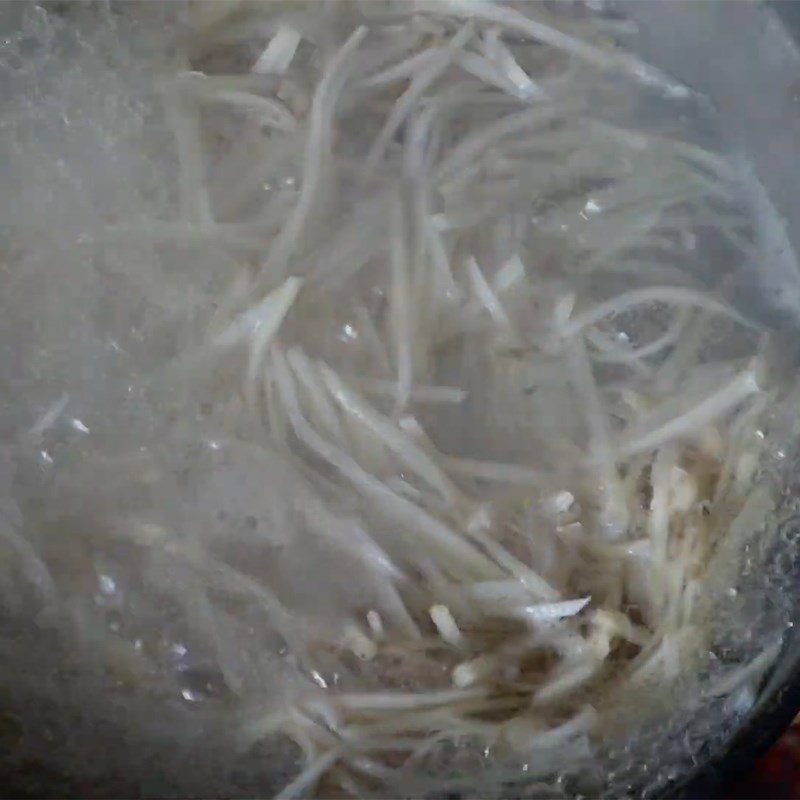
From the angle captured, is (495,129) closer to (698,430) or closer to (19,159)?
(698,430)

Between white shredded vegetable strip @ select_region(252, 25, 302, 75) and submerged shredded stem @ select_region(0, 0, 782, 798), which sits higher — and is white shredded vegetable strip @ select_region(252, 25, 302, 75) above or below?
above

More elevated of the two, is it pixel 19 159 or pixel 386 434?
pixel 19 159

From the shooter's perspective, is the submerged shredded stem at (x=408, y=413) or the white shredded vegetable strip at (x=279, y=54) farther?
the white shredded vegetable strip at (x=279, y=54)

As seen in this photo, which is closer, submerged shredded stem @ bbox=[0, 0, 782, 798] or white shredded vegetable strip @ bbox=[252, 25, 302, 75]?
submerged shredded stem @ bbox=[0, 0, 782, 798]

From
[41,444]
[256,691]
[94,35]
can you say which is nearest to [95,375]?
[41,444]

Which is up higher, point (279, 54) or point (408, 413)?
point (279, 54)

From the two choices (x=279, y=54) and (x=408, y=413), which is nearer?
(x=408, y=413)

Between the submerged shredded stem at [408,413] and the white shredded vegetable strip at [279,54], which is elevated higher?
the white shredded vegetable strip at [279,54]

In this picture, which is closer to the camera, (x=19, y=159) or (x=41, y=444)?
(x=41, y=444)
